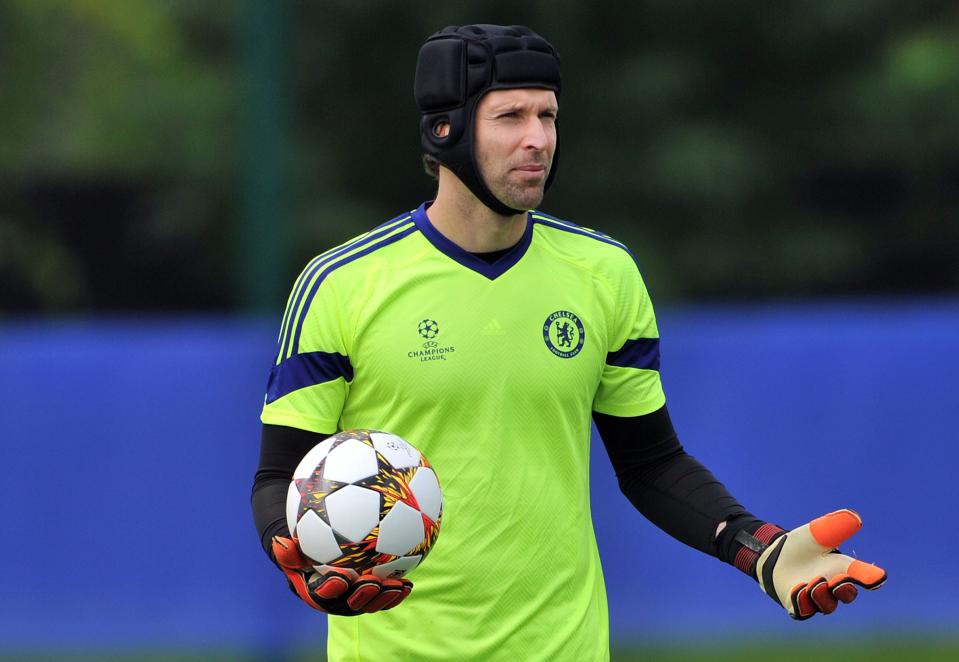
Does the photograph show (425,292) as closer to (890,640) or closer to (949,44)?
(890,640)

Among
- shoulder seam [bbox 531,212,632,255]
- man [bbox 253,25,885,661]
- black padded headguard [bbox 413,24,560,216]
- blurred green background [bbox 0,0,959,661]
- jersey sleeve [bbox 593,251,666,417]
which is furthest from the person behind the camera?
blurred green background [bbox 0,0,959,661]

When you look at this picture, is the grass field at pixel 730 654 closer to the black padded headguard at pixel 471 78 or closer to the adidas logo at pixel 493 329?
the adidas logo at pixel 493 329

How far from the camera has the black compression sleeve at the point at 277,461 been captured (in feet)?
14.8

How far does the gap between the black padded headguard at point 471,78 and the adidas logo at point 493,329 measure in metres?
0.32

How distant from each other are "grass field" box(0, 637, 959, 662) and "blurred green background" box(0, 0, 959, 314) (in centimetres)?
563

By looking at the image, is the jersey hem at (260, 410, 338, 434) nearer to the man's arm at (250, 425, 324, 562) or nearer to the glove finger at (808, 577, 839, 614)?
the man's arm at (250, 425, 324, 562)

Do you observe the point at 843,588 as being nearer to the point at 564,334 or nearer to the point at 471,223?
the point at 564,334

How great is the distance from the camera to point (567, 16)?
14.9 meters

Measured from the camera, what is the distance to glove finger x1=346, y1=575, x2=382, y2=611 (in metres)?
4.15

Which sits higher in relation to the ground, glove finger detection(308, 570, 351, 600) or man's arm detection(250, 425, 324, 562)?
man's arm detection(250, 425, 324, 562)

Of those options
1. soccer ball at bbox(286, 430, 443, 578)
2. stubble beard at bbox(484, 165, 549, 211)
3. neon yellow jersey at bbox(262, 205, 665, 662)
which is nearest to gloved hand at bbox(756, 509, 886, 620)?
neon yellow jersey at bbox(262, 205, 665, 662)

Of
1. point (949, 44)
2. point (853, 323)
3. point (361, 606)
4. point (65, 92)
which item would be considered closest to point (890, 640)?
point (853, 323)

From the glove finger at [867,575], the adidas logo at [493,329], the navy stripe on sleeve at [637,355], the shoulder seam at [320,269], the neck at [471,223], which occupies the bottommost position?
the glove finger at [867,575]

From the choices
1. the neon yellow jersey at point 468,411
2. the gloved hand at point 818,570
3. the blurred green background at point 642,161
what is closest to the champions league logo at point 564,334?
the neon yellow jersey at point 468,411
